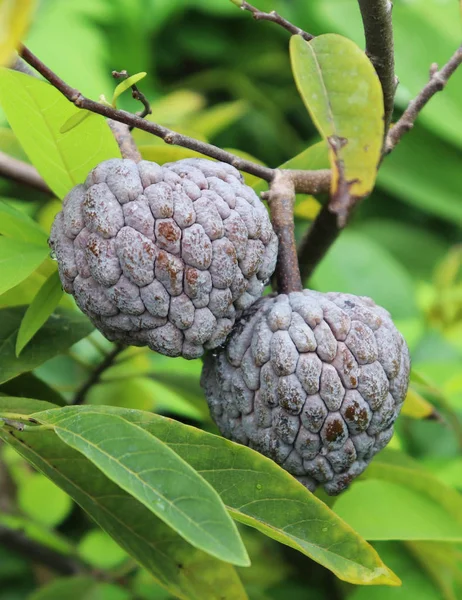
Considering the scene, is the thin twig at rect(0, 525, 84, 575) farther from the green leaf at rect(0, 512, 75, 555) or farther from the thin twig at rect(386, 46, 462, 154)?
the thin twig at rect(386, 46, 462, 154)

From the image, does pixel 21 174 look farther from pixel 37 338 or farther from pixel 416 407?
pixel 416 407

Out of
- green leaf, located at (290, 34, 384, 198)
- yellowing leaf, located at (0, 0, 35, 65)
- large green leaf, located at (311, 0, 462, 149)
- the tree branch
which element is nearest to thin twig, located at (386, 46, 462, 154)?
the tree branch

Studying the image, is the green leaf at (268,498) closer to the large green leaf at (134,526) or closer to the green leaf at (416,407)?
the large green leaf at (134,526)

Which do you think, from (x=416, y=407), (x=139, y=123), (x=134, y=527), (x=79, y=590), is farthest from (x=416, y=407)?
(x=79, y=590)

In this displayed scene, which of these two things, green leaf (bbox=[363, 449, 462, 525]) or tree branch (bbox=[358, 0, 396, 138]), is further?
green leaf (bbox=[363, 449, 462, 525])

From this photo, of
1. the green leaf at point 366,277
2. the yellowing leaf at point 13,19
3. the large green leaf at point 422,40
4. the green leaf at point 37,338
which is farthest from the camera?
the large green leaf at point 422,40

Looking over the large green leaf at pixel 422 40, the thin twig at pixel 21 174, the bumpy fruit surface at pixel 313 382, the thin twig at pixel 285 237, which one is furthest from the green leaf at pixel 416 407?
the large green leaf at pixel 422 40
